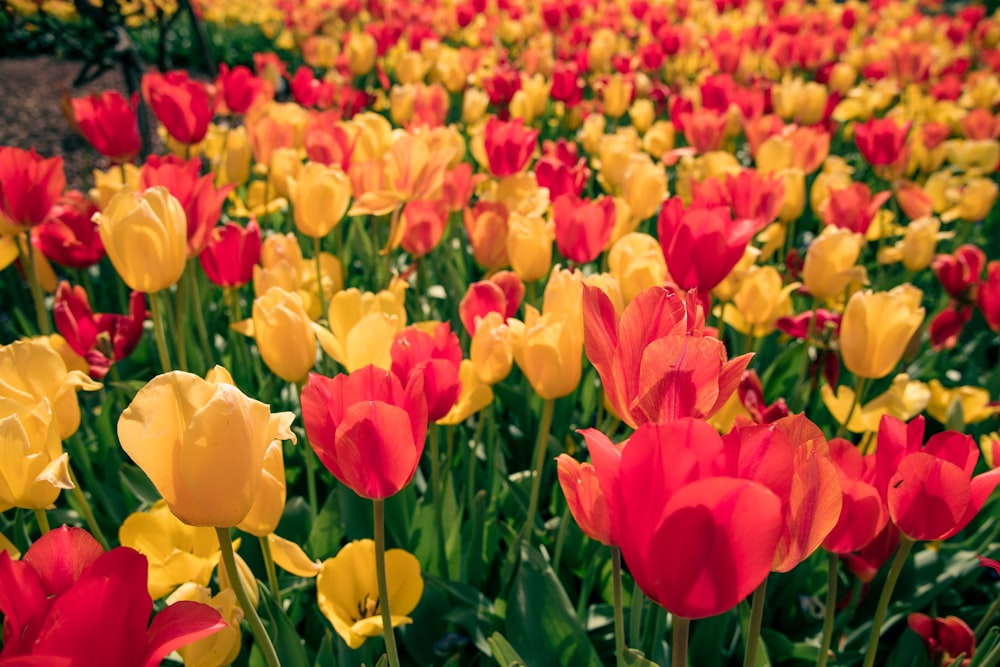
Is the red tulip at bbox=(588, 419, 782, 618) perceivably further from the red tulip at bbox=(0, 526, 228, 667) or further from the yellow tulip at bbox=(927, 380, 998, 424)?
the yellow tulip at bbox=(927, 380, 998, 424)

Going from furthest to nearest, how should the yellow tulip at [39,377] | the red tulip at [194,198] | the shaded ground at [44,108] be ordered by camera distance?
the shaded ground at [44,108] < the red tulip at [194,198] < the yellow tulip at [39,377]

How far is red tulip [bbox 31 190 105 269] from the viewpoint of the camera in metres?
1.87

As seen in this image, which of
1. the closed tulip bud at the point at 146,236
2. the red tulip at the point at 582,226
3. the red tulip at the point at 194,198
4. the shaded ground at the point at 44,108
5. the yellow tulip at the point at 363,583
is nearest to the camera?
the yellow tulip at the point at 363,583

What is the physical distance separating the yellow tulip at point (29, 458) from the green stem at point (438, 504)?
601mm

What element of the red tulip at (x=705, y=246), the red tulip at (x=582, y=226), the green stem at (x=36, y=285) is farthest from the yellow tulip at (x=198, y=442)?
the green stem at (x=36, y=285)

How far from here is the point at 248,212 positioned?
2547mm

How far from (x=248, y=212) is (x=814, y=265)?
5.55ft

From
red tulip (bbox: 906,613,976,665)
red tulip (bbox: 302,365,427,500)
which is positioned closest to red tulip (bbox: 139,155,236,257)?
red tulip (bbox: 302,365,427,500)

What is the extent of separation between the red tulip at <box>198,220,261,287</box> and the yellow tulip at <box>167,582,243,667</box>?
987mm

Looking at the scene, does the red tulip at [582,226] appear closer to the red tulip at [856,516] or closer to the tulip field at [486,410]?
the tulip field at [486,410]

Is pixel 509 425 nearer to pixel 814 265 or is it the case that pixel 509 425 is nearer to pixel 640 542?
pixel 814 265

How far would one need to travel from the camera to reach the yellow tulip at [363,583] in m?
1.20

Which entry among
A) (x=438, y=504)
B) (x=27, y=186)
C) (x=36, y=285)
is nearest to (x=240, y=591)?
(x=438, y=504)

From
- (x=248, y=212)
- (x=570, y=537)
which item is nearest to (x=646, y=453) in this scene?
(x=570, y=537)
